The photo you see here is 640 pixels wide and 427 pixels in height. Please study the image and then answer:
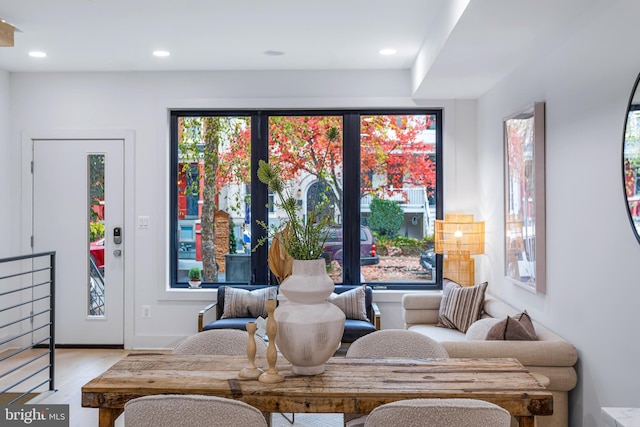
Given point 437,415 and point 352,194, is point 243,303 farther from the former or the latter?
point 437,415

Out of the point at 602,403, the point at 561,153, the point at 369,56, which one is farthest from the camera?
the point at 369,56

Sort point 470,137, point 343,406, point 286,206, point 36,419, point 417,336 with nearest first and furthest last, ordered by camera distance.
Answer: point 343,406 → point 286,206 → point 417,336 → point 36,419 → point 470,137

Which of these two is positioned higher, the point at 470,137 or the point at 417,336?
the point at 470,137

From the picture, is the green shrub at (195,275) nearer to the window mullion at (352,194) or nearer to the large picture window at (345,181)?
the large picture window at (345,181)

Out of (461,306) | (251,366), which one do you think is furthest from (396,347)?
(461,306)

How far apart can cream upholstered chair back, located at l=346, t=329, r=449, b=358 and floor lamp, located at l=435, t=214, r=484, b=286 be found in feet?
8.41

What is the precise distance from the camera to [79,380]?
4391mm

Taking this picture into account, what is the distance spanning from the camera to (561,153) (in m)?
3.23

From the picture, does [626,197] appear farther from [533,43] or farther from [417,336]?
[533,43]

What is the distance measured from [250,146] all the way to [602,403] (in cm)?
368

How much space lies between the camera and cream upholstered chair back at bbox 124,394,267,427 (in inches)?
62.8

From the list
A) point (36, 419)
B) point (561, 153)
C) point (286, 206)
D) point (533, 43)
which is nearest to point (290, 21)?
point (533, 43)

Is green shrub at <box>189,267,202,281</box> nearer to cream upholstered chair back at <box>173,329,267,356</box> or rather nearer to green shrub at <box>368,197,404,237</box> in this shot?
green shrub at <box>368,197,404,237</box>

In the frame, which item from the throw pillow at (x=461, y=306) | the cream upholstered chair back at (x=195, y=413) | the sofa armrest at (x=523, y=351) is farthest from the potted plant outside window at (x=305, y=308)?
the throw pillow at (x=461, y=306)
